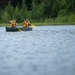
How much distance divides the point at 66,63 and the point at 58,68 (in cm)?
139

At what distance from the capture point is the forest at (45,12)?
265 feet

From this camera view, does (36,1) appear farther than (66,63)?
Yes

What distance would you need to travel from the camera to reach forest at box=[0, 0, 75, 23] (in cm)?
8069

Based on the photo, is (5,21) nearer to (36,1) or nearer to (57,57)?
(36,1)

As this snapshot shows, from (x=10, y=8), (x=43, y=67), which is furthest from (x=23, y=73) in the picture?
(x=10, y=8)

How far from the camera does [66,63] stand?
691 inches

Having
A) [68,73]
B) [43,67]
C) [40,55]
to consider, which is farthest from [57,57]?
[68,73]

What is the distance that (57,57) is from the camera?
64.1ft

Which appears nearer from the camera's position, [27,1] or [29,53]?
[29,53]

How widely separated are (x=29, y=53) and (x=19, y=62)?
3519mm

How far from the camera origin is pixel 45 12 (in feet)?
290

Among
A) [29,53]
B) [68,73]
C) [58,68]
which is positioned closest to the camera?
[68,73]

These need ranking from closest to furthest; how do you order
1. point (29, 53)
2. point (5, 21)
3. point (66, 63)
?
point (66, 63) < point (29, 53) < point (5, 21)

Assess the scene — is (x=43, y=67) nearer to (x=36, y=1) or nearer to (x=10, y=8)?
(x=10, y=8)
